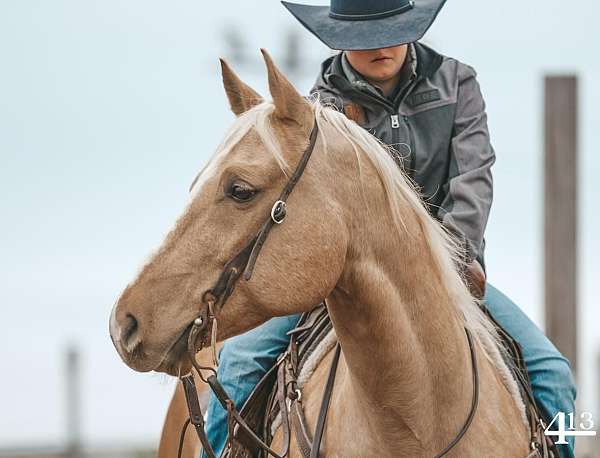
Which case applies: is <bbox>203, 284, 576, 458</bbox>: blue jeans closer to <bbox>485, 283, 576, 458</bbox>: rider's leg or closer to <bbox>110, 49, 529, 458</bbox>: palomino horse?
<bbox>485, 283, 576, 458</bbox>: rider's leg

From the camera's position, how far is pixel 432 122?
402 centimetres

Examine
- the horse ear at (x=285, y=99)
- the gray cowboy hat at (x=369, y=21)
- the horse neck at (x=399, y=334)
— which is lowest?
the horse neck at (x=399, y=334)

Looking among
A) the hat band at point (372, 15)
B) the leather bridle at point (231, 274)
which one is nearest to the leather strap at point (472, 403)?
the leather bridle at point (231, 274)

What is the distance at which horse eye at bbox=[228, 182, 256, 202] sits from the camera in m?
3.09

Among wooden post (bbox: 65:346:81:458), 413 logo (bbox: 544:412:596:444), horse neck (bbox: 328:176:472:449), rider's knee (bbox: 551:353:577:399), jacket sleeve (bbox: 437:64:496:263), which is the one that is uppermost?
jacket sleeve (bbox: 437:64:496:263)

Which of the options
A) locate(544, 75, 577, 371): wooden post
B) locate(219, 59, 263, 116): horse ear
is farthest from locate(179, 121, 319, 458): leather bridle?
locate(544, 75, 577, 371): wooden post

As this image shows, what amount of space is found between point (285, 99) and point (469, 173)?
987mm

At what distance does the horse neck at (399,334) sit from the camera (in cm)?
322

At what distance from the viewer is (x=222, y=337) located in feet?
10.3

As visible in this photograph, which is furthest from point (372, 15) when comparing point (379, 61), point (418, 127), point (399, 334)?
point (399, 334)

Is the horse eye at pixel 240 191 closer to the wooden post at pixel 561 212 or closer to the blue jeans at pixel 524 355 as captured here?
the blue jeans at pixel 524 355

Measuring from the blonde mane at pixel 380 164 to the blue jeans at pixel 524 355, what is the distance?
19.8 inches

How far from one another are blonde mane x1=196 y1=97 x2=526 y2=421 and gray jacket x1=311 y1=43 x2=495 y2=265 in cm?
48

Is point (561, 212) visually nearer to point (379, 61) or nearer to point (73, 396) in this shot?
point (379, 61)
